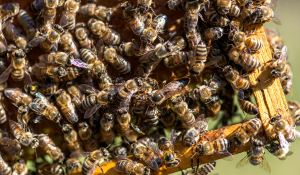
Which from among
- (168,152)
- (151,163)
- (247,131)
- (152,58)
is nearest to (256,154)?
(247,131)

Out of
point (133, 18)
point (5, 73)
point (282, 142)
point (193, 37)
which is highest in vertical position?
point (133, 18)

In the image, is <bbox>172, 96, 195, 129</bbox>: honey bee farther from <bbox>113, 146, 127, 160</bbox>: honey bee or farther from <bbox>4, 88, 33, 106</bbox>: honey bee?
<bbox>4, 88, 33, 106</bbox>: honey bee

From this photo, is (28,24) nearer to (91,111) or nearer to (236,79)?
(91,111)

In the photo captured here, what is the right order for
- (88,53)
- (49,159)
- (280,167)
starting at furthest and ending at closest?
(280,167) → (49,159) → (88,53)

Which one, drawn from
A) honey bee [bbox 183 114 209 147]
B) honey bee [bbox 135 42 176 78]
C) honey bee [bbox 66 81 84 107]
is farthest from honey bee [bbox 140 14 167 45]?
honey bee [bbox 183 114 209 147]

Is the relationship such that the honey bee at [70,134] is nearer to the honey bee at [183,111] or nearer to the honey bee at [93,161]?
the honey bee at [93,161]

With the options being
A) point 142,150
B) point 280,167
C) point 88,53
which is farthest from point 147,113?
point 280,167

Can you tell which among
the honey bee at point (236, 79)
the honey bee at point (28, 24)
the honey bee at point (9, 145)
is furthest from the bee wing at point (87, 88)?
the honey bee at point (236, 79)

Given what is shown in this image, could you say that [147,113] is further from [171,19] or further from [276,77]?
[276,77]
